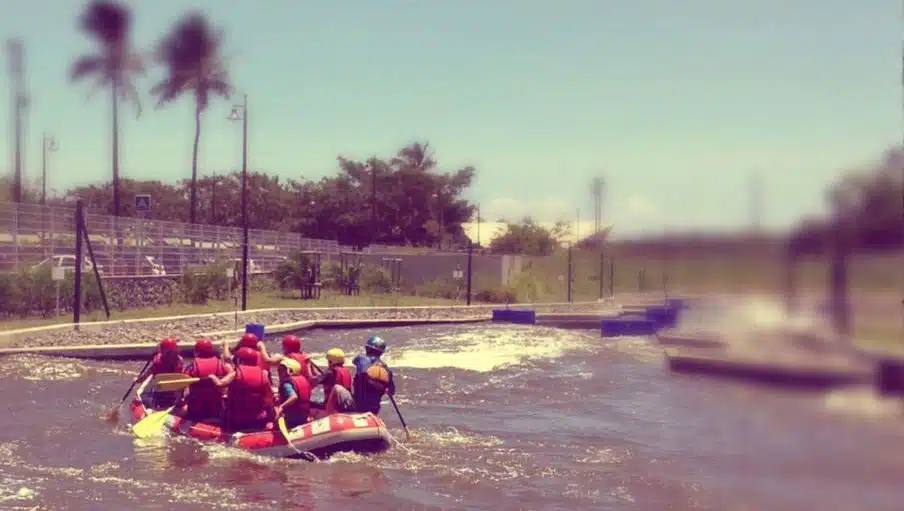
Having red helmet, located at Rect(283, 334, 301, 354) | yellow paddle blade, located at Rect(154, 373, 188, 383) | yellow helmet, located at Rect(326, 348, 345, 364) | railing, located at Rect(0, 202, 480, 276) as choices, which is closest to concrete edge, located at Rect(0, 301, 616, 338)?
railing, located at Rect(0, 202, 480, 276)

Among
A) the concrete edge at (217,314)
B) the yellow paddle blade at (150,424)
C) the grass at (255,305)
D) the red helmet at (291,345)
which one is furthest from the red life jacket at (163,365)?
the grass at (255,305)

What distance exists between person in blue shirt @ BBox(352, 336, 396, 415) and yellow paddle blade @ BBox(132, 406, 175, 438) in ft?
9.79

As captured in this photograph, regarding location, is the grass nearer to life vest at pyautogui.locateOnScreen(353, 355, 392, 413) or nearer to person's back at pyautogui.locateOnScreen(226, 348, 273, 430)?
person's back at pyautogui.locateOnScreen(226, 348, 273, 430)

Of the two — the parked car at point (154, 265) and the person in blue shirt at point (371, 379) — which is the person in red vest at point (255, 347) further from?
the parked car at point (154, 265)

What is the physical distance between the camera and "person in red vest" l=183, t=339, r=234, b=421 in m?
13.4

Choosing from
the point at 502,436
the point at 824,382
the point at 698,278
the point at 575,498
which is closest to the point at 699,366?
the point at 698,278

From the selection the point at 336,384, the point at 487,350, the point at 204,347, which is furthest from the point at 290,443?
the point at 487,350

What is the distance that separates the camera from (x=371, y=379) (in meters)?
12.8

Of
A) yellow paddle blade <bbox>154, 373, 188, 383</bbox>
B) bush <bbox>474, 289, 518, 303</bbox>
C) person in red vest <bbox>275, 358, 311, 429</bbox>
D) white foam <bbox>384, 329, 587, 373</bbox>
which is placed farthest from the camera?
bush <bbox>474, 289, 518, 303</bbox>

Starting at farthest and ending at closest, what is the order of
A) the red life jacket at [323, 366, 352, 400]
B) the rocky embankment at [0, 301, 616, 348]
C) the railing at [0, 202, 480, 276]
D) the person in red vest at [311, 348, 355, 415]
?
the railing at [0, 202, 480, 276], the rocky embankment at [0, 301, 616, 348], the red life jacket at [323, 366, 352, 400], the person in red vest at [311, 348, 355, 415]

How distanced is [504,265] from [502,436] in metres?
32.1

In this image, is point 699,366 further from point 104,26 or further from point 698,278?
point 104,26

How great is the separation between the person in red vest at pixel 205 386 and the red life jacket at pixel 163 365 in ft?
3.62

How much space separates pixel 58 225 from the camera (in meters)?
26.8
